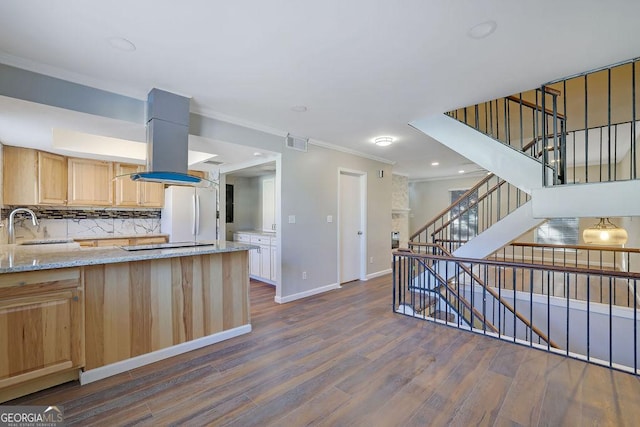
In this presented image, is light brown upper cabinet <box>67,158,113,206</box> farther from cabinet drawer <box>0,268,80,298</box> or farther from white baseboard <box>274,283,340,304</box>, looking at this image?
white baseboard <box>274,283,340,304</box>

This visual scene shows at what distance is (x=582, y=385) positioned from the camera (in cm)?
208

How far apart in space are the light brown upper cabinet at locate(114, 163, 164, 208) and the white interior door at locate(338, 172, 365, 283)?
10.8ft

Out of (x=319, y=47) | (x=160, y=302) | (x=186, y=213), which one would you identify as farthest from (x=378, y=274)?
(x=319, y=47)

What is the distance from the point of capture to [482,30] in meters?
1.88

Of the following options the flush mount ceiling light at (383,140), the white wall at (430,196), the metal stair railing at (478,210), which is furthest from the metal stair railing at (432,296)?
the white wall at (430,196)

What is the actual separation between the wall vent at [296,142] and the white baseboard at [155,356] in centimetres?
254

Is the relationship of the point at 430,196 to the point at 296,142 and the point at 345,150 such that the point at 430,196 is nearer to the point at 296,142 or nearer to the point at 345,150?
the point at 345,150

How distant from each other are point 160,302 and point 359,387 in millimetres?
1871

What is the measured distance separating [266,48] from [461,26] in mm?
1353

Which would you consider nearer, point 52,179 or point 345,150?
point 52,179

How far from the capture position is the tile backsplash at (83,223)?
4.16 metres

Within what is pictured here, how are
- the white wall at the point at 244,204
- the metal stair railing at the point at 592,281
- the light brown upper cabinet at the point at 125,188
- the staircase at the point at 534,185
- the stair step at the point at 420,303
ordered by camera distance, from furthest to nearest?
the white wall at the point at 244,204 < the light brown upper cabinet at the point at 125,188 < the metal stair railing at the point at 592,281 < the stair step at the point at 420,303 < the staircase at the point at 534,185

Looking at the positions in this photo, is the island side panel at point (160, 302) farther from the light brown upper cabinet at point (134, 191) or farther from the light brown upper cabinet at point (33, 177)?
the light brown upper cabinet at point (33, 177)

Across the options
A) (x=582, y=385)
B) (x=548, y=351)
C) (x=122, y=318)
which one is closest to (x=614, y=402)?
(x=582, y=385)
